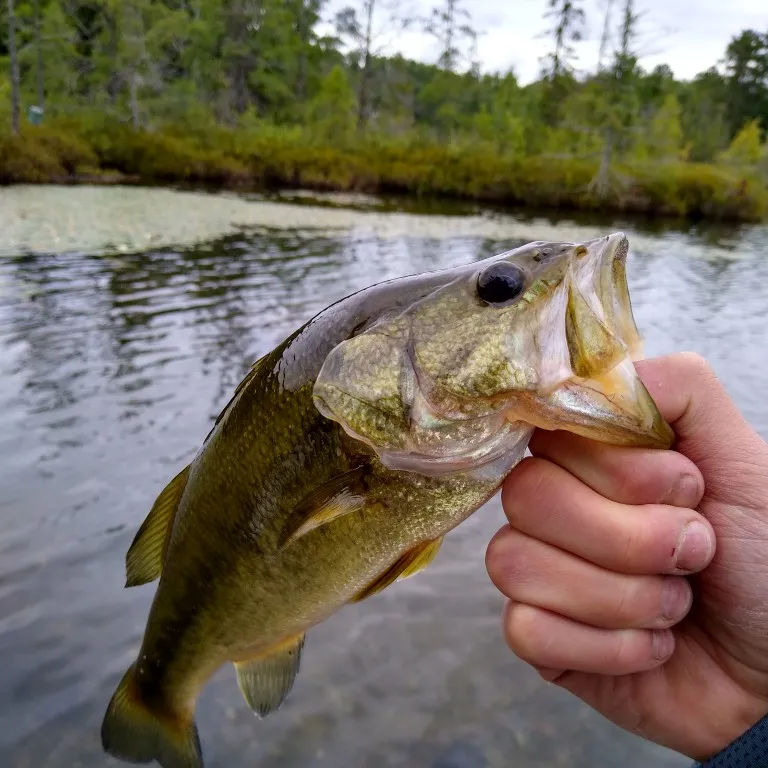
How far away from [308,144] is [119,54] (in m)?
11.1

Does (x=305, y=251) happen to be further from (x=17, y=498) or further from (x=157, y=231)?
(x=17, y=498)

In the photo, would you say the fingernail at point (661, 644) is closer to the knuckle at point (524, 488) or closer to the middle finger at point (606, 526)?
the middle finger at point (606, 526)

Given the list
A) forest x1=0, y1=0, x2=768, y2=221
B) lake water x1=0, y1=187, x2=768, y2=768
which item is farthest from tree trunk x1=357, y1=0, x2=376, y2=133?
lake water x1=0, y1=187, x2=768, y2=768

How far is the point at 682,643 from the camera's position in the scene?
6.01 ft

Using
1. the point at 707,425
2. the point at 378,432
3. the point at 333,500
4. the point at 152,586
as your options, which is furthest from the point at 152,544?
the point at 152,586

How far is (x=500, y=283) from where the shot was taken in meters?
1.46

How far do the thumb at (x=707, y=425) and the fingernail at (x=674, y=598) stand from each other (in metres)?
0.23

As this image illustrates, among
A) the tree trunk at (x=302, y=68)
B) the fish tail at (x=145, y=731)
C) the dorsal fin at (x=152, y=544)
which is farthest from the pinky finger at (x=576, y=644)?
the tree trunk at (x=302, y=68)

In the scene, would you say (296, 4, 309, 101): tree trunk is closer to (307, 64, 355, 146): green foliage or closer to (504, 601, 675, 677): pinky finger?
(307, 64, 355, 146): green foliage

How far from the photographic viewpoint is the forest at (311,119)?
30000 mm

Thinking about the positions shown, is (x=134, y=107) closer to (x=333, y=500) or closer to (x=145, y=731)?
(x=145, y=731)

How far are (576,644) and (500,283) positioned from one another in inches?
34.7

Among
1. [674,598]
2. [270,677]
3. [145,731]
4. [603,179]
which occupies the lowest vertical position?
[145,731]

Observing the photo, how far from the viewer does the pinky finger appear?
60.9 inches
